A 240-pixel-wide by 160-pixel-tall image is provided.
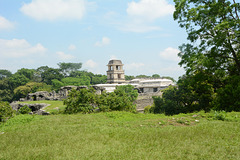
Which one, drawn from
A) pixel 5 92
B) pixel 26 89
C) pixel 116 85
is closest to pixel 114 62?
pixel 116 85

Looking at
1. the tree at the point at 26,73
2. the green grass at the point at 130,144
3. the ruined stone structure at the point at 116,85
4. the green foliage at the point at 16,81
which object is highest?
the tree at the point at 26,73

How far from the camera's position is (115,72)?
2159 inches

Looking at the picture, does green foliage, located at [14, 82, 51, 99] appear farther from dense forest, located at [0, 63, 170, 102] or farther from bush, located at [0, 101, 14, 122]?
bush, located at [0, 101, 14, 122]

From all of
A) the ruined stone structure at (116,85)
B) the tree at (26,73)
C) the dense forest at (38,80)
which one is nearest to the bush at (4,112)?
the ruined stone structure at (116,85)

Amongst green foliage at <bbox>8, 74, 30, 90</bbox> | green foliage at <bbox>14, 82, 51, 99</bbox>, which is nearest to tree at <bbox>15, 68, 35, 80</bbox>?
green foliage at <bbox>8, 74, 30, 90</bbox>

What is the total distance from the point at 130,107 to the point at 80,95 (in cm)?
378

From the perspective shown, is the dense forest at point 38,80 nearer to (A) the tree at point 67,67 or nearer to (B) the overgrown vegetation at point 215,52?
(A) the tree at point 67,67

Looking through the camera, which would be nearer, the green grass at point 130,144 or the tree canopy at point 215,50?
the green grass at point 130,144

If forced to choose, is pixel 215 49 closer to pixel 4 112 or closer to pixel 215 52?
pixel 215 52

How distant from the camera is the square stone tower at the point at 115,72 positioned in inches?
2154

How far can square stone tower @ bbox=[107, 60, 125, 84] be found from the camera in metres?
54.7

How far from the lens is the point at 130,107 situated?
1512 centimetres

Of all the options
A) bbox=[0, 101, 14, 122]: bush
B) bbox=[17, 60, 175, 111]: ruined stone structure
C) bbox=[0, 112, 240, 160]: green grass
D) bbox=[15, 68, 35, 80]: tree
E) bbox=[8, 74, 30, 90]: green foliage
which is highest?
bbox=[15, 68, 35, 80]: tree

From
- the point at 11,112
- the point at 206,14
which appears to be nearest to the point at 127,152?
the point at 11,112
